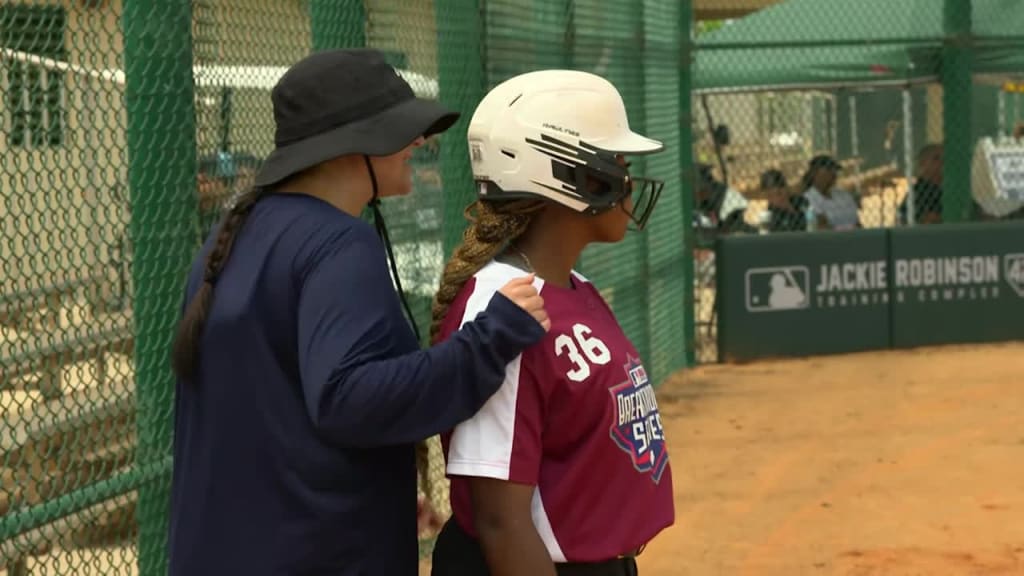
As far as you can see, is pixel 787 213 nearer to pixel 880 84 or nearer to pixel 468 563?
pixel 880 84

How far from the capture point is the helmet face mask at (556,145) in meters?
2.82

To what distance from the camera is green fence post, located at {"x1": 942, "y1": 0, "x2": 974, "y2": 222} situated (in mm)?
12836

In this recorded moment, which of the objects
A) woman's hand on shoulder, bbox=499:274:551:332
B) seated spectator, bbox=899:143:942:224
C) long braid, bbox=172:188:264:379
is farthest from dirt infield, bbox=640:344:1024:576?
long braid, bbox=172:188:264:379

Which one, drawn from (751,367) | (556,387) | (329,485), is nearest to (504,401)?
(556,387)

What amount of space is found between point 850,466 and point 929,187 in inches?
224

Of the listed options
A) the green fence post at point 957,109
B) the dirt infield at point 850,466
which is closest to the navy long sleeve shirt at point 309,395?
the dirt infield at point 850,466

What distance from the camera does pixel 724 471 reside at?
8469mm

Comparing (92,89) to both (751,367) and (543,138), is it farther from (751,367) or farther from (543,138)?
(751,367)

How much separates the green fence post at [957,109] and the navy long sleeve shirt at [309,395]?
11.1 metres

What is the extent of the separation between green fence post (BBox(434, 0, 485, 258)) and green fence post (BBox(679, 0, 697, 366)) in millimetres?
5469

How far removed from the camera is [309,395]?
245 centimetres

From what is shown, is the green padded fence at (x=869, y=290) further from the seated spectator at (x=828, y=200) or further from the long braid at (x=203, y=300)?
the long braid at (x=203, y=300)

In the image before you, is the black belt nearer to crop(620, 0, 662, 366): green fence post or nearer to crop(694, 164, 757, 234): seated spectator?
crop(620, 0, 662, 366): green fence post

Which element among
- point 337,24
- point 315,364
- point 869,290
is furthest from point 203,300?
point 869,290
